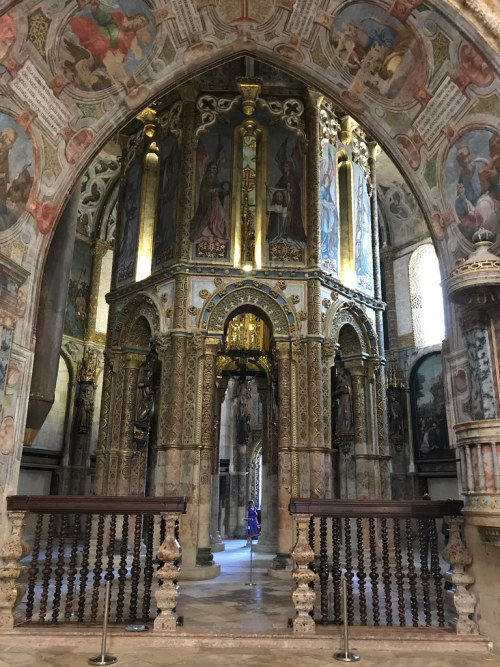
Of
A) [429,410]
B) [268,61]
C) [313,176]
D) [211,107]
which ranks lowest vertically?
[429,410]

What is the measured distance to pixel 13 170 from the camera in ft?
26.2

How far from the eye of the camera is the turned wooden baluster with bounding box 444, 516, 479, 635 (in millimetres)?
6527

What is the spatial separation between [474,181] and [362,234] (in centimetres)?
902

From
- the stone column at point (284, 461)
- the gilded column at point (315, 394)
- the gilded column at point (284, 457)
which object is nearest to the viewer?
the stone column at point (284, 461)

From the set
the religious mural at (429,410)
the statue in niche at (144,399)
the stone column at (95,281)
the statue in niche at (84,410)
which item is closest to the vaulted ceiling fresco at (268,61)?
Answer: the statue in niche at (144,399)

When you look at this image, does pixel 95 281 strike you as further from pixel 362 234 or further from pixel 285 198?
pixel 362 234

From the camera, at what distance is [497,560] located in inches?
257

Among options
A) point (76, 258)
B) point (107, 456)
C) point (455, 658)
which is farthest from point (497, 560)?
point (76, 258)

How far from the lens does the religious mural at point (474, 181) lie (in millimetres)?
7355

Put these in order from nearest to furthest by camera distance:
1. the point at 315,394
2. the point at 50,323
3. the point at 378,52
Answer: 1. the point at 378,52
2. the point at 50,323
3. the point at 315,394

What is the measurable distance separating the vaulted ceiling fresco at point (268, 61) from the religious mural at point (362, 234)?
708 cm

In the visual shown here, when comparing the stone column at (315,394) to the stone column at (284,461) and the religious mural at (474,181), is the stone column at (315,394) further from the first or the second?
the religious mural at (474,181)

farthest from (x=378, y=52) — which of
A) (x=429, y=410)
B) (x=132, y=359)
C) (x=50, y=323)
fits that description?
(x=429, y=410)

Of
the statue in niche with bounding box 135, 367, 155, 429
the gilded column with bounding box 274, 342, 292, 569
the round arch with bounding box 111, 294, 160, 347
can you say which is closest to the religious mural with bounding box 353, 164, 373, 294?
the gilded column with bounding box 274, 342, 292, 569
